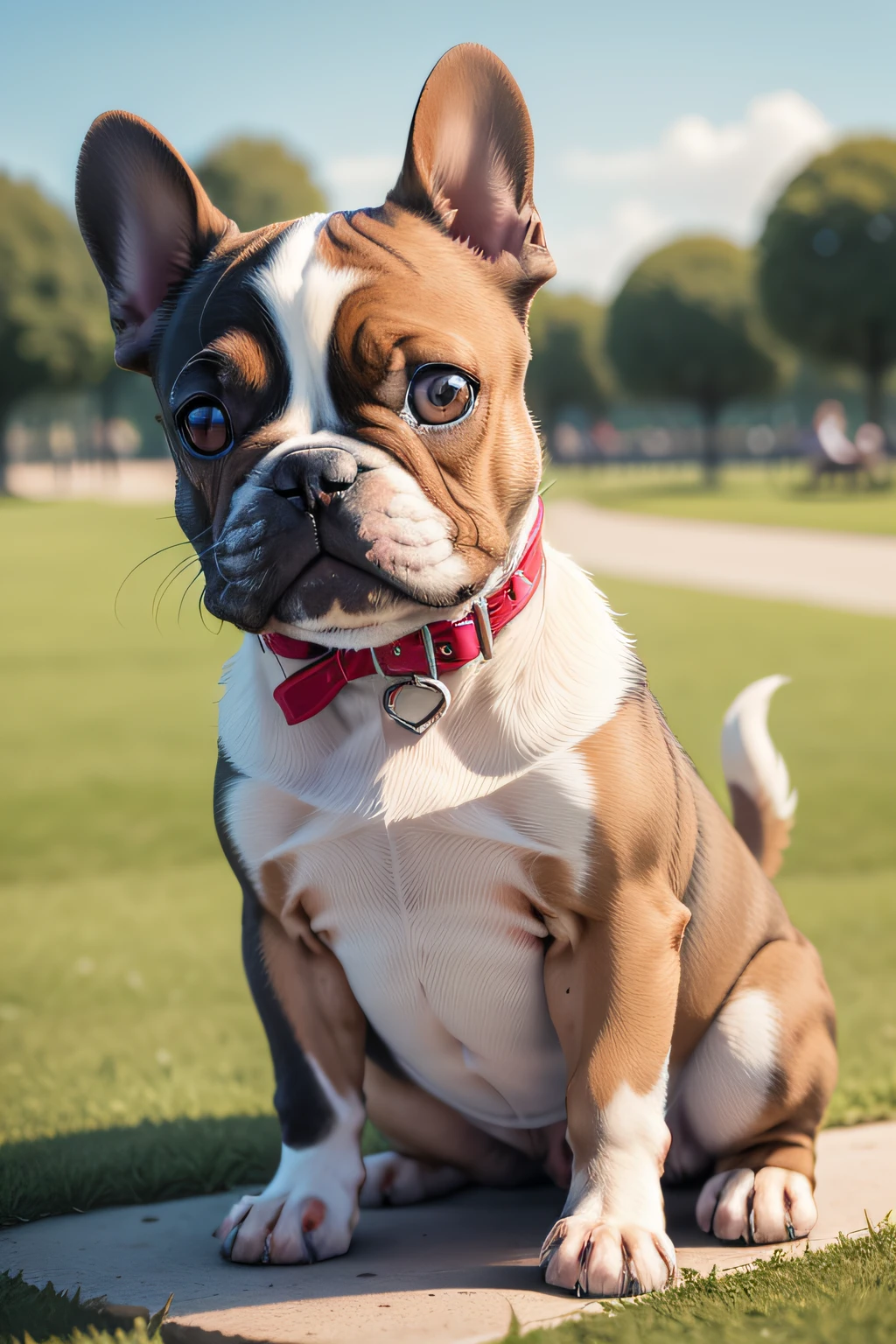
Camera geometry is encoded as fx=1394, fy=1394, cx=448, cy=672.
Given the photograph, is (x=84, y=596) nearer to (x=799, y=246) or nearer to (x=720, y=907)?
(x=720, y=907)

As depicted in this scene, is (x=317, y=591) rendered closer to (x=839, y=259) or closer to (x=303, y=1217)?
(x=303, y=1217)

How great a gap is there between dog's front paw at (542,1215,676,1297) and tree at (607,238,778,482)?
3851 centimetres

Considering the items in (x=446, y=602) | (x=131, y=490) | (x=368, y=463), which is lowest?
(x=131, y=490)

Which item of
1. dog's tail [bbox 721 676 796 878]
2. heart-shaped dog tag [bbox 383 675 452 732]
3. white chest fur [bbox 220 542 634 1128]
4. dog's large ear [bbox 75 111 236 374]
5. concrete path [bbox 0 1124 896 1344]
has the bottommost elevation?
concrete path [bbox 0 1124 896 1344]

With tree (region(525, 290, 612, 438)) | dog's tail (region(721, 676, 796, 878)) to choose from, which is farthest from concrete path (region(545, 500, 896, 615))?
tree (region(525, 290, 612, 438))

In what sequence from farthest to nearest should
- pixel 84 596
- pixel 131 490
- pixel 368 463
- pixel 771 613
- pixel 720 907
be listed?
pixel 131 490 < pixel 84 596 < pixel 771 613 < pixel 720 907 < pixel 368 463

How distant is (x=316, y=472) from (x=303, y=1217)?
136 centimetres

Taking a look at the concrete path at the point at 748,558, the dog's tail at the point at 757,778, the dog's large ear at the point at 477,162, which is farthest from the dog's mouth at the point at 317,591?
the concrete path at the point at 748,558

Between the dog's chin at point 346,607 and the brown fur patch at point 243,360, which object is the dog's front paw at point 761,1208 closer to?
the dog's chin at point 346,607

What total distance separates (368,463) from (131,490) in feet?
162

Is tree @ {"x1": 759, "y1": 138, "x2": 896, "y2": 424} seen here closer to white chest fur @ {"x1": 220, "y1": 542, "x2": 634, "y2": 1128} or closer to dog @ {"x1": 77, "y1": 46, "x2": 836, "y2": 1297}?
dog @ {"x1": 77, "y1": 46, "x2": 836, "y2": 1297}

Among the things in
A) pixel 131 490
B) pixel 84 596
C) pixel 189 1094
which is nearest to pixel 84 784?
pixel 189 1094

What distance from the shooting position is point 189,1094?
388 cm

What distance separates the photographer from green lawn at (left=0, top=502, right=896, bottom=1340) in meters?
3.53
